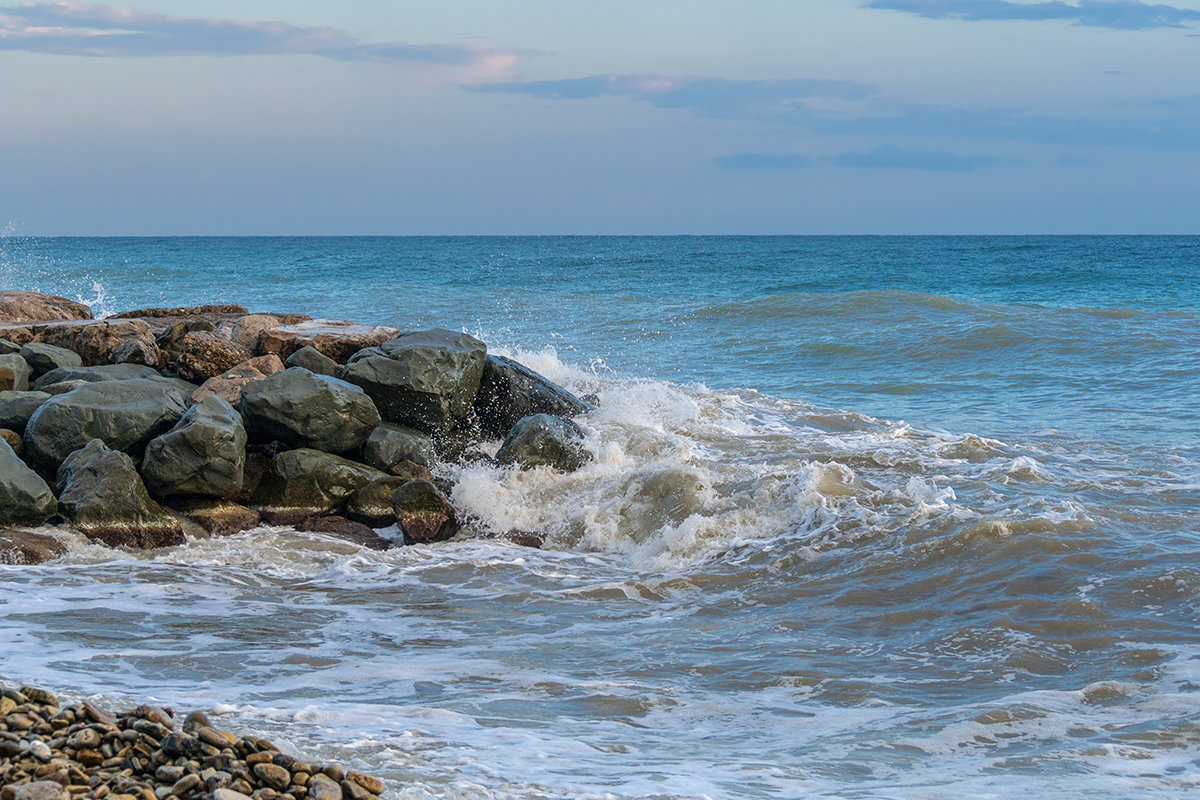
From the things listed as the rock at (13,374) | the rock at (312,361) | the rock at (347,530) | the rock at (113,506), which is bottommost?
the rock at (347,530)

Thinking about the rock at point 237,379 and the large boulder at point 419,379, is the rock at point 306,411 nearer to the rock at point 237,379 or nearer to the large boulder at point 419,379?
the rock at point 237,379

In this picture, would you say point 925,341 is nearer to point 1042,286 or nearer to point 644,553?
point 644,553

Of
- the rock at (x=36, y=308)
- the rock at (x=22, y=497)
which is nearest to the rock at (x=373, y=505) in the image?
the rock at (x=22, y=497)

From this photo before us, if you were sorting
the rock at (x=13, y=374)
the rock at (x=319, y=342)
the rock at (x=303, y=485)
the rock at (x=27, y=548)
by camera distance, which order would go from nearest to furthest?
the rock at (x=27, y=548) < the rock at (x=303, y=485) < the rock at (x=13, y=374) < the rock at (x=319, y=342)

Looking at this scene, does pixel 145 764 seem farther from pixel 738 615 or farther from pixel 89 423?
pixel 89 423

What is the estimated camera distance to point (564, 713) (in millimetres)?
4676

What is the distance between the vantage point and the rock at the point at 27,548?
6.71m

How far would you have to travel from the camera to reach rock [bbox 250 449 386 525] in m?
7.91

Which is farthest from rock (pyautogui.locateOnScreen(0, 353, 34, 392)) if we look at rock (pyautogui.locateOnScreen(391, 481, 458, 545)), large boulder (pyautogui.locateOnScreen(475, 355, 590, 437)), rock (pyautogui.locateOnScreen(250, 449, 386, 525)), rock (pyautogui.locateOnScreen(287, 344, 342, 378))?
large boulder (pyautogui.locateOnScreen(475, 355, 590, 437))

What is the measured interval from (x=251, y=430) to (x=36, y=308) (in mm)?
5604

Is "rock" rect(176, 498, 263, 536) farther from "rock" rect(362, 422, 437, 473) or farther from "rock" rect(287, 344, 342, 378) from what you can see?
"rock" rect(287, 344, 342, 378)

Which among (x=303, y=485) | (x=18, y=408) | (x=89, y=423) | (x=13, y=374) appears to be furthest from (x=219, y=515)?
(x=13, y=374)

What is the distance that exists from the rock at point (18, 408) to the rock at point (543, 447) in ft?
12.1

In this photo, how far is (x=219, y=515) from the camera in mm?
7699
